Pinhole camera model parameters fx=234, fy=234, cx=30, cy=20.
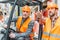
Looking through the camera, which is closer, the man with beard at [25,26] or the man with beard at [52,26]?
the man with beard at [52,26]

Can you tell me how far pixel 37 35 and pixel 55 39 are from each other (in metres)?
0.99

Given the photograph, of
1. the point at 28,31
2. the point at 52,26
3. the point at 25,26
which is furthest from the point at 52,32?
the point at 25,26

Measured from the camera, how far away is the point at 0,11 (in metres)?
4.18

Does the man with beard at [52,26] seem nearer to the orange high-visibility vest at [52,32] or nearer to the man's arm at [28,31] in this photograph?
the orange high-visibility vest at [52,32]

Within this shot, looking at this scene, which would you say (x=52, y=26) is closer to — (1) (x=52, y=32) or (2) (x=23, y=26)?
(1) (x=52, y=32)

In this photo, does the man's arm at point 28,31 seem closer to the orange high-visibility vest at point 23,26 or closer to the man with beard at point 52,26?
the orange high-visibility vest at point 23,26

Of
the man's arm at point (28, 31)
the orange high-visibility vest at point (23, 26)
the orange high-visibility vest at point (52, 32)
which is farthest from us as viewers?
the orange high-visibility vest at point (23, 26)

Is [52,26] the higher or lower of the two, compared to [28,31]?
higher

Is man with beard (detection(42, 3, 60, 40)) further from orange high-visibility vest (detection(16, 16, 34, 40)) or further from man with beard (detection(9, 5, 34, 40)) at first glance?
orange high-visibility vest (detection(16, 16, 34, 40))

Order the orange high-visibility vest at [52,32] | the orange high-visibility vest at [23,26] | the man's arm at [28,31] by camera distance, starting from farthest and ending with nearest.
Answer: the orange high-visibility vest at [23,26] < the man's arm at [28,31] < the orange high-visibility vest at [52,32]

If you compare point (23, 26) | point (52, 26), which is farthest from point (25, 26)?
point (52, 26)

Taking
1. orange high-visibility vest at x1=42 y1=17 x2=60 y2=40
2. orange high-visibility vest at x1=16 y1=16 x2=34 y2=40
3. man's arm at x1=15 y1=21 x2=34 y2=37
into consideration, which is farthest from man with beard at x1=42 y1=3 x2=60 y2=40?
orange high-visibility vest at x1=16 y1=16 x2=34 y2=40

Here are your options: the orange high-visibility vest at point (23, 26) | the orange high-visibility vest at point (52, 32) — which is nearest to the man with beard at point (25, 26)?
the orange high-visibility vest at point (23, 26)

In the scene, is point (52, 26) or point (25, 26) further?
point (25, 26)
